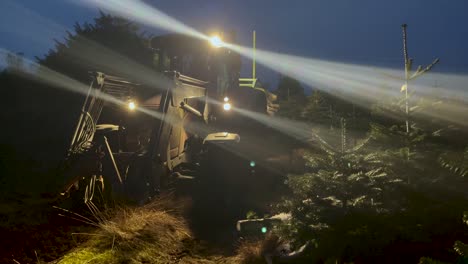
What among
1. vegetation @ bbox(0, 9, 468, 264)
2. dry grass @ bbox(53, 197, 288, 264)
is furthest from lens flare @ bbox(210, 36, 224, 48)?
dry grass @ bbox(53, 197, 288, 264)

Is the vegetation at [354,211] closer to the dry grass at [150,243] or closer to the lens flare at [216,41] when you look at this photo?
the dry grass at [150,243]

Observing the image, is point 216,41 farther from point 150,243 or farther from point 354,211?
point 354,211

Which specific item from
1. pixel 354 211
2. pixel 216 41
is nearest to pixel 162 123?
pixel 216 41

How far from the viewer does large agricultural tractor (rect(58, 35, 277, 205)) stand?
7.55 meters

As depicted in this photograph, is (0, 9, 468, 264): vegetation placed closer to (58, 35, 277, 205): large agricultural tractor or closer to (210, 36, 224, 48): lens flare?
(58, 35, 277, 205): large agricultural tractor

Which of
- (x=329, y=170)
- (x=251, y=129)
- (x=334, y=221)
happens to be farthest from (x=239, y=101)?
(x=334, y=221)

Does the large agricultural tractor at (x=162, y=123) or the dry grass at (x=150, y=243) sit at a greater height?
the large agricultural tractor at (x=162, y=123)

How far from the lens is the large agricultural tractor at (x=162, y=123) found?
24.8ft

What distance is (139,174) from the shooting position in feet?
24.9

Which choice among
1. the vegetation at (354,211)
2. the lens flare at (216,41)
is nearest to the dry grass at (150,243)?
the vegetation at (354,211)

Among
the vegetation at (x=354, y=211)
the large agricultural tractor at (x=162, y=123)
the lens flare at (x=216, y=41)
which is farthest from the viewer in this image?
the lens flare at (x=216, y=41)

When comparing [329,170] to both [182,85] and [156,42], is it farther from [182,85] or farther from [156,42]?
[156,42]

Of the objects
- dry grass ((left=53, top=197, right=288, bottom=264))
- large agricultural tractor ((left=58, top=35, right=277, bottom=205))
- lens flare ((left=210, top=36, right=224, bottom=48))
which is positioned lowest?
dry grass ((left=53, top=197, right=288, bottom=264))

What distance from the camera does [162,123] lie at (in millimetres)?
8109
